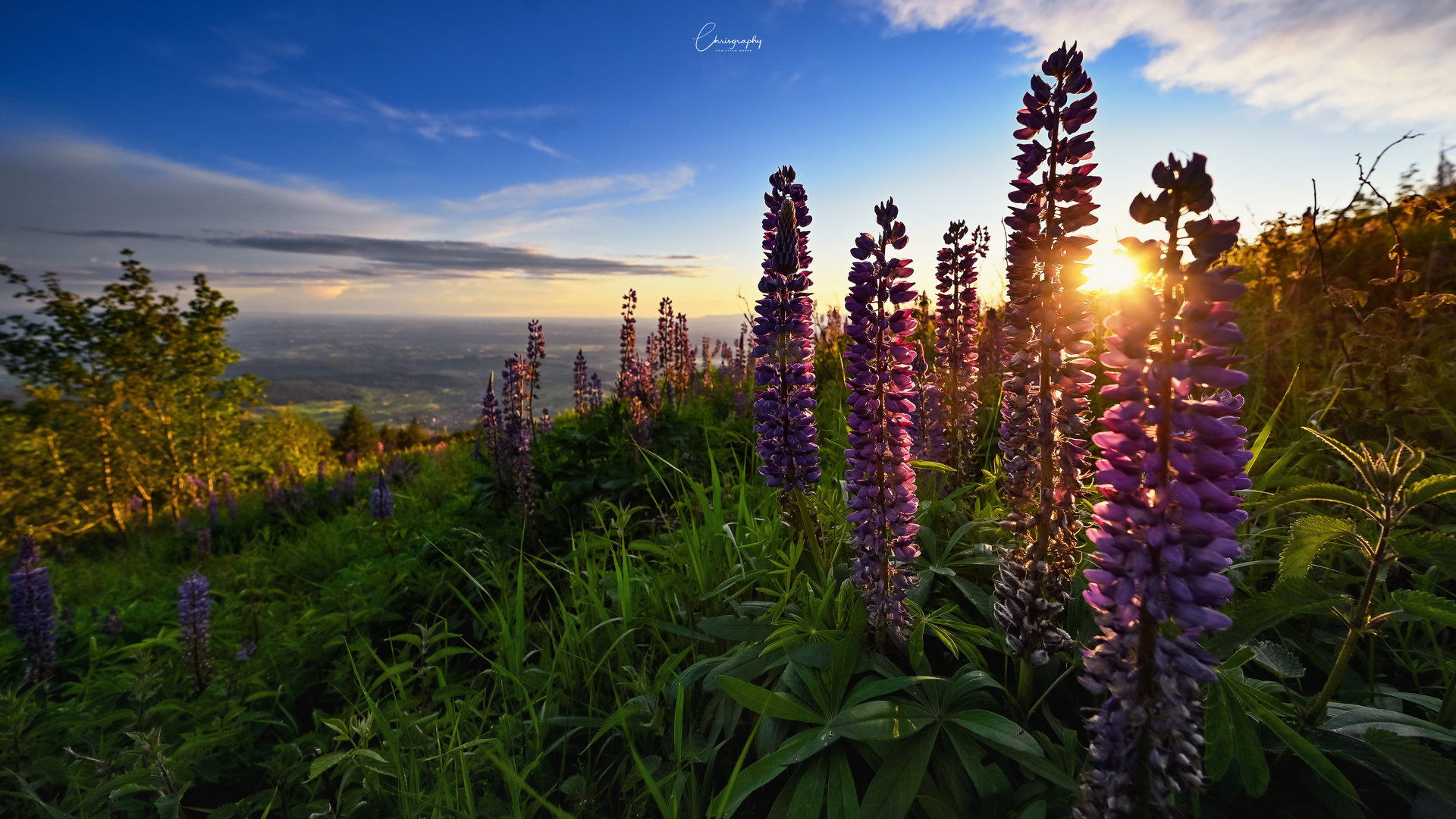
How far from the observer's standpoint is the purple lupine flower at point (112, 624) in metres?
5.49

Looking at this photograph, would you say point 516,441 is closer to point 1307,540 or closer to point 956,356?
point 956,356

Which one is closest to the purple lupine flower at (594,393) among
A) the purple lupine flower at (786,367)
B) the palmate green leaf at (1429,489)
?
the purple lupine flower at (786,367)

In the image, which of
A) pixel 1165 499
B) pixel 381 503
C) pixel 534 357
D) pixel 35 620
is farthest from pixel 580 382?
pixel 1165 499

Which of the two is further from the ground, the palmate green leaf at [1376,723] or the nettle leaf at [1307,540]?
the nettle leaf at [1307,540]

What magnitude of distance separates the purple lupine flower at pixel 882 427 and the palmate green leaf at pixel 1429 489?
128 cm

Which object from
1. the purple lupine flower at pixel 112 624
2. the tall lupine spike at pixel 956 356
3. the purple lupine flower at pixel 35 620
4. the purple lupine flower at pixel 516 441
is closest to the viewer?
the tall lupine spike at pixel 956 356

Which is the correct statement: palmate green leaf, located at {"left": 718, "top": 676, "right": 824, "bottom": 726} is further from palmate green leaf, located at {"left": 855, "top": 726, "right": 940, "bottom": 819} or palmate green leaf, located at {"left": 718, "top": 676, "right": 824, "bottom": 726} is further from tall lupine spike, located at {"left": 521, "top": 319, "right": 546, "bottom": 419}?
tall lupine spike, located at {"left": 521, "top": 319, "right": 546, "bottom": 419}

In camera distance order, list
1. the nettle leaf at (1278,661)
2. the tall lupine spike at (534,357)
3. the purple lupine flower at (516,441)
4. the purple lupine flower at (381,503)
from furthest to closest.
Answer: the tall lupine spike at (534,357), the purple lupine flower at (381,503), the purple lupine flower at (516,441), the nettle leaf at (1278,661)

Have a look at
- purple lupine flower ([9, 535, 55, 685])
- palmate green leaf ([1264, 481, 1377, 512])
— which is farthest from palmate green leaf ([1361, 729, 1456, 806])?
purple lupine flower ([9, 535, 55, 685])

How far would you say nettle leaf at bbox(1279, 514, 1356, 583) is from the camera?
154 cm

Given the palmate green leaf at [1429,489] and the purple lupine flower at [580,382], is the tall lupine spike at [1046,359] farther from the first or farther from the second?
the purple lupine flower at [580,382]

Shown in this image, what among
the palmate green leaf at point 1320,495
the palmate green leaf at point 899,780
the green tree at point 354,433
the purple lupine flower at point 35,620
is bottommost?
the green tree at point 354,433

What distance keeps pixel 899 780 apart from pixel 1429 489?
1658 mm

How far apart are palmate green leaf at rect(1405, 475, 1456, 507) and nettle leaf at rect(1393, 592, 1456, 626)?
0.80ft
